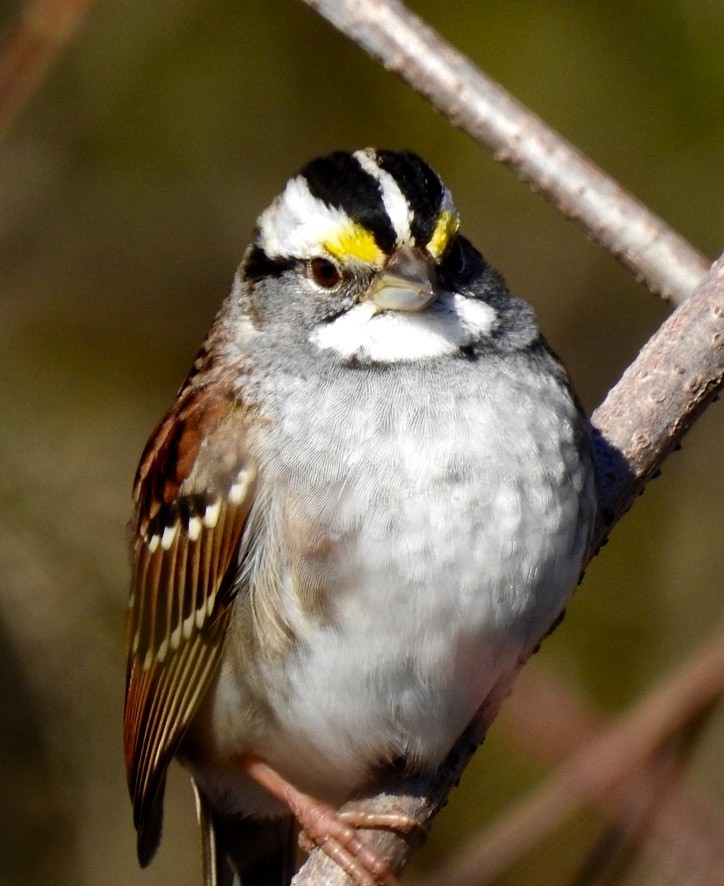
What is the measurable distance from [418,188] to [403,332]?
29 cm

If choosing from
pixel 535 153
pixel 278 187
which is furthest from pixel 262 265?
pixel 278 187

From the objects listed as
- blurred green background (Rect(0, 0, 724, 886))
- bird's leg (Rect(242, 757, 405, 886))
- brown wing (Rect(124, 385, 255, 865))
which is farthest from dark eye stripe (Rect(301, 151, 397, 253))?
blurred green background (Rect(0, 0, 724, 886))

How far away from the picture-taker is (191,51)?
5.93m

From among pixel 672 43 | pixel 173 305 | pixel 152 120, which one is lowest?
pixel 173 305

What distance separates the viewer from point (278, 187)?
19.2ft

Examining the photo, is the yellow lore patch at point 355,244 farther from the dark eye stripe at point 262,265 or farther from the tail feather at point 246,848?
the tail feather at point 246,848

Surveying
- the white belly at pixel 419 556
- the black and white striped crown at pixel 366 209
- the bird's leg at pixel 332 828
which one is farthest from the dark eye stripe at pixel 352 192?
the bird's leg at pixel 332 828

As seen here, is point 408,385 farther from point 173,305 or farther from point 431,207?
point 173,305

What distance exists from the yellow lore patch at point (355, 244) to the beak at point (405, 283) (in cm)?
4

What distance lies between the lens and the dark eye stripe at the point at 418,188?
292cm

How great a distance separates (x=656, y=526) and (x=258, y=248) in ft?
9.46

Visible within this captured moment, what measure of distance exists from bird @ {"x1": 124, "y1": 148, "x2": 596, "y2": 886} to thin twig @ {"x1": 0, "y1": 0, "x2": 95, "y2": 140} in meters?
1.14

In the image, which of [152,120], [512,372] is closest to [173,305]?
[152,120]

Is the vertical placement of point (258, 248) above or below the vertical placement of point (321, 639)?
above
